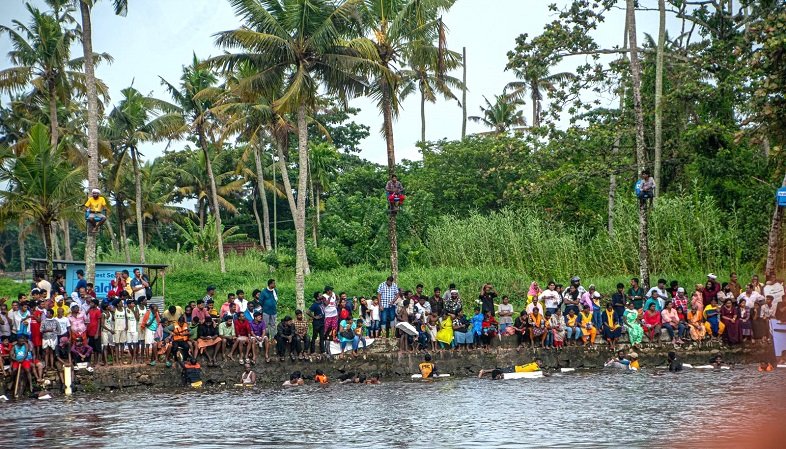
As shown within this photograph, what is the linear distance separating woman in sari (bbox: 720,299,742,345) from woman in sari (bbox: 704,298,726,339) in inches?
5.9

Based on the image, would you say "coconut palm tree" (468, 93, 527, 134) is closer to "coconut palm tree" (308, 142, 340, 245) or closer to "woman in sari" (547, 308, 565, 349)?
"coconut palm tree" (308, 142, 340, 245)

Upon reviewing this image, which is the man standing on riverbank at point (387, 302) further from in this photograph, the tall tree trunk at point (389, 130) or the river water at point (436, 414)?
the tall tree trunk at point (389, 130)

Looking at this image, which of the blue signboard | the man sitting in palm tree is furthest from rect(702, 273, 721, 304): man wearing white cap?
the blue signboard

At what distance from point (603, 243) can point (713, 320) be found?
851 centimetres

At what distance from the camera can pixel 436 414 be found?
20.0 metres

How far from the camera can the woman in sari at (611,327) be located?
27.1 m

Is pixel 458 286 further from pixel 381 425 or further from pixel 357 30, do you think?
pixel 381 425

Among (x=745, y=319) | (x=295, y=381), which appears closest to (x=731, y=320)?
(x=745, y=319)

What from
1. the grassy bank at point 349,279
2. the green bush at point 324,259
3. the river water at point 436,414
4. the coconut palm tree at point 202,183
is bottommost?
the river water at point 436,414

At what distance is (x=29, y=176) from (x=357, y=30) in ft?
39.5

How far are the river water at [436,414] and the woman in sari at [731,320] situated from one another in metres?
1.19

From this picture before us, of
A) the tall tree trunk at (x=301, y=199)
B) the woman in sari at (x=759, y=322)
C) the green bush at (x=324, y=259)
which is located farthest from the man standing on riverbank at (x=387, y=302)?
the green bush at (x=324, y=259)

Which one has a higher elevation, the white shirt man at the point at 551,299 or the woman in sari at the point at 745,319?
the white shirt man at the point at 551,299

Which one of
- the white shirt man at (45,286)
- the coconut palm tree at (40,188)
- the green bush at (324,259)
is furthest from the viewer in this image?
the green bush at (324,259)
